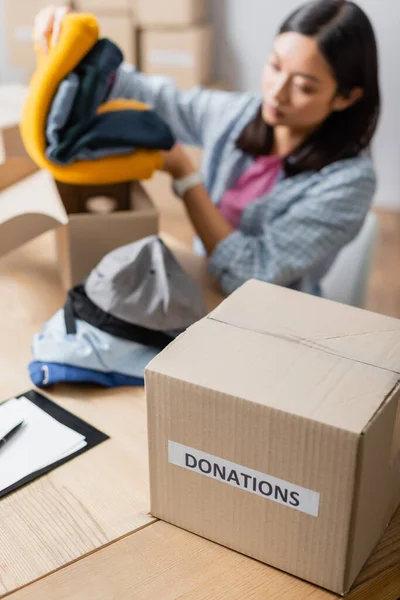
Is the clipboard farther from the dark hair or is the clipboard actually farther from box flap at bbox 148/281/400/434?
the dark hair

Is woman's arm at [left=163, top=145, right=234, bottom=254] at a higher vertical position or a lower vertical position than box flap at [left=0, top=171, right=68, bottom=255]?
lower

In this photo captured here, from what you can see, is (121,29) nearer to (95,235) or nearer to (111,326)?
(95,235)

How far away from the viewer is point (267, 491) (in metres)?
0.77

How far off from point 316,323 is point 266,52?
2488 millimetres

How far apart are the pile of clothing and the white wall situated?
2.14 meters

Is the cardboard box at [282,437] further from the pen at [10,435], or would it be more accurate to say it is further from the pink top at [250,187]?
the pink top at [250,187]

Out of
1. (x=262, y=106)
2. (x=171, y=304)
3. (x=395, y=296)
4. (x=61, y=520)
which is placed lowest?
(x=395, y=296)

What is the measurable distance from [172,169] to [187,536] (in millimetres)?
913

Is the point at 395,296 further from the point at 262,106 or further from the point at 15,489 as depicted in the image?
the point at 15,489

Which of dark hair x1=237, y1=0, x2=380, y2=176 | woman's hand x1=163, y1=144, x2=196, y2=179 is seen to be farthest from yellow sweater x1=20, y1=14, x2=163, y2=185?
dark hair x1=237, y1=0, x2=380, y2=176

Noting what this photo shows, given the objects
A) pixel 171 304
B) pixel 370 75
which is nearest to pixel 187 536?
pixel 171 304

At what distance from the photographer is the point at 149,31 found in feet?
9.49

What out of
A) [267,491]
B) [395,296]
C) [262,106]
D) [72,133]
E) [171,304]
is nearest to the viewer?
[267,491]

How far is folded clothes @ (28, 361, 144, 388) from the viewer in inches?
44.1
